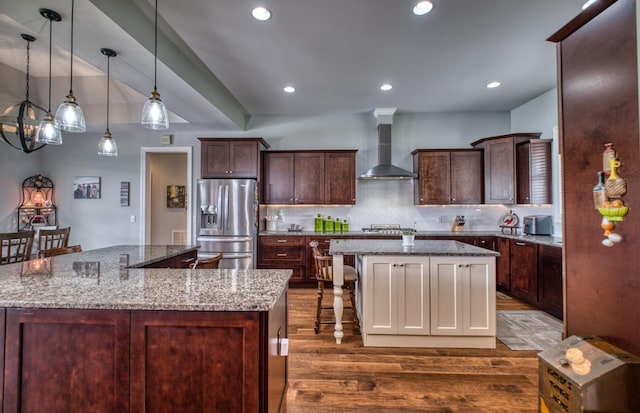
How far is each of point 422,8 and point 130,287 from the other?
2.88 metres

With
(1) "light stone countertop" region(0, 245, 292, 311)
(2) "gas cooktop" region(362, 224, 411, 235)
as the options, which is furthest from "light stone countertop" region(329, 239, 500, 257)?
(2) "gas cooktop" region(362, 224, 411, 235)

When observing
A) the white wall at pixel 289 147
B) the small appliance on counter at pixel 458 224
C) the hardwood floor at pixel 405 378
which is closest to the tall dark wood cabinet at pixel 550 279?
the hardwood floor at pixel 405 378

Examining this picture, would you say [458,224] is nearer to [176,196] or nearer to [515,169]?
[515,169]

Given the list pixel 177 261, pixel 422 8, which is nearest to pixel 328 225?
pixel 177 261

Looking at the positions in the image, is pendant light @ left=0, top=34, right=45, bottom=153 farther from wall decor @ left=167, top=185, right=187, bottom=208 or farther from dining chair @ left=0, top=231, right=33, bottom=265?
wall decor @ left=167, top=185, right=187, bottom=208

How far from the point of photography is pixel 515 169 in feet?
14.6

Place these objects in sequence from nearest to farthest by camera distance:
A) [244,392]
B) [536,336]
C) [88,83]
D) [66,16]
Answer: [244,392], [66,16], [536,336], [88,83]

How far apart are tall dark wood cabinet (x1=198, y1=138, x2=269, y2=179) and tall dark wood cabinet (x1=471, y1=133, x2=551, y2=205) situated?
3709mm

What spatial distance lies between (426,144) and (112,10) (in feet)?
15.2

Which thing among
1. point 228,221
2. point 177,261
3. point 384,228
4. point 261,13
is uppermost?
point 261,13

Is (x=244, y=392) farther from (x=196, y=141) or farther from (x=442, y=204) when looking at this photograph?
(x=196, y=141)

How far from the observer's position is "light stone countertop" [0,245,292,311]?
1.19 meters

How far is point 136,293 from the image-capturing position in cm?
132

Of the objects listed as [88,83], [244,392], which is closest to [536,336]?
[244,392]
